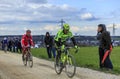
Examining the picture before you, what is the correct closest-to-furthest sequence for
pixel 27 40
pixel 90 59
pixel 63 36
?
pixel 63 36, pixel 27 40, pixel 90 59

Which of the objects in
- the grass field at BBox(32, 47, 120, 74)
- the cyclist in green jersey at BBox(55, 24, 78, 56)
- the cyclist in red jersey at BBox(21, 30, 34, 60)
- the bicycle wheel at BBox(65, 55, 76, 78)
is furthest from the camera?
the cyclist in red jersey at BBox(21, 30, 34, 60)

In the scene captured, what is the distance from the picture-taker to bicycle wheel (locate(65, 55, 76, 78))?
15.6 m

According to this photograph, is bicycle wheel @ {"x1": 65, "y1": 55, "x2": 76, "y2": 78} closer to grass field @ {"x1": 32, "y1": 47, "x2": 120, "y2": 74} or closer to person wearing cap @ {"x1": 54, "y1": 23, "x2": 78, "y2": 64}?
person wearing cap @ {"x1": 54, "y1": 23, "x2": 78, "y2": 64}

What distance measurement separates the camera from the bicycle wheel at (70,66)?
51.1 ft

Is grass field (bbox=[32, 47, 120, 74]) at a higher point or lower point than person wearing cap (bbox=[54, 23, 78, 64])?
lower

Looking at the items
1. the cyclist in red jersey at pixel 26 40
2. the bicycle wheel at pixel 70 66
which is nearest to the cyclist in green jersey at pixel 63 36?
the bicycle wheel at pixel 70 66

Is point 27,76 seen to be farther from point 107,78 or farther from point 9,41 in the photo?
point 9,41

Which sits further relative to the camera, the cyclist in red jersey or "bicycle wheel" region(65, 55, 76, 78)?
the cyclist in red jersey

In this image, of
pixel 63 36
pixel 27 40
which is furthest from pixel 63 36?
pixel 27 40

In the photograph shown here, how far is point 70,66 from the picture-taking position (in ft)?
51.7

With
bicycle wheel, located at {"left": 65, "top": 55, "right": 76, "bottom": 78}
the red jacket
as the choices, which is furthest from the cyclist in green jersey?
the red jacket

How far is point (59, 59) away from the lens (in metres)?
17.0

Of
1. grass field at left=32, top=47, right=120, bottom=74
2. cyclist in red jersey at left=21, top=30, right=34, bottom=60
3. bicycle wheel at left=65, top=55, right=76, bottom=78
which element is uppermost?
cyclist in red jersey at left=21, top=30, right=34, bottom=60

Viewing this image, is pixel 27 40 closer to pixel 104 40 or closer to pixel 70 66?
pixel 104 40
